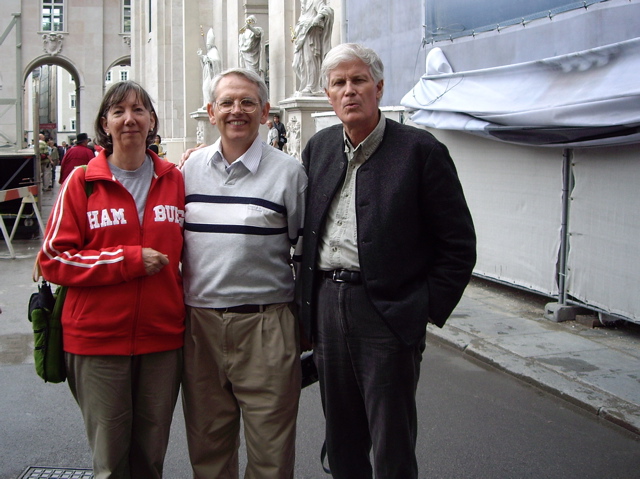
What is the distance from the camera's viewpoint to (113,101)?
3.11 m

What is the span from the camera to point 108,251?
2.97 metres

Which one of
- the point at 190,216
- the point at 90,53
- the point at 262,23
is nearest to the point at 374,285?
the point at 190,216

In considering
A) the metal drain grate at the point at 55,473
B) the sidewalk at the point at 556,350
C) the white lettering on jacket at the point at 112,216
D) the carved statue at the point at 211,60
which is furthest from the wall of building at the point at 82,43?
the white lettering on jacket at the point at 112,216

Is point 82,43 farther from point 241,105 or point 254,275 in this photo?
point 254,275

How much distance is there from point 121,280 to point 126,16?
5412cm

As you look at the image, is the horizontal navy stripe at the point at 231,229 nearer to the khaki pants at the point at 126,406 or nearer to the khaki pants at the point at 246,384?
the khaki pants at the point at 246,384

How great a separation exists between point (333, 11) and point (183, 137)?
18.0 metres

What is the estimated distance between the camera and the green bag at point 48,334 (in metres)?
3.09

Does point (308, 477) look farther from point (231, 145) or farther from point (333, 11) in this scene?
point (333, 11)

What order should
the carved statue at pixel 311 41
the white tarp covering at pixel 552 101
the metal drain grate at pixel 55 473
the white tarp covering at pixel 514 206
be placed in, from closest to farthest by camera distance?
the metal drain grate at pixel 55 473 → the white tarp covering at pixel 552 101 → the white tarp covering at pixel 514 206 → the carved statue at pixel 311 41

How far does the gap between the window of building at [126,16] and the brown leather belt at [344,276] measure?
5382 centimetres

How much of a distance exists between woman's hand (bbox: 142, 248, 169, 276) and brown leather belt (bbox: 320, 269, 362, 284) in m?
0.66

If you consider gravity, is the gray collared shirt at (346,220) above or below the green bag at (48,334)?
above

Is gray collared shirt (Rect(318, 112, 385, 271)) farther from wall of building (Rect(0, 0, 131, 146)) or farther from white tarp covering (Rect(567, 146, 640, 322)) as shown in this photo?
wall of building (Rect(0, 0, 131, 146))
